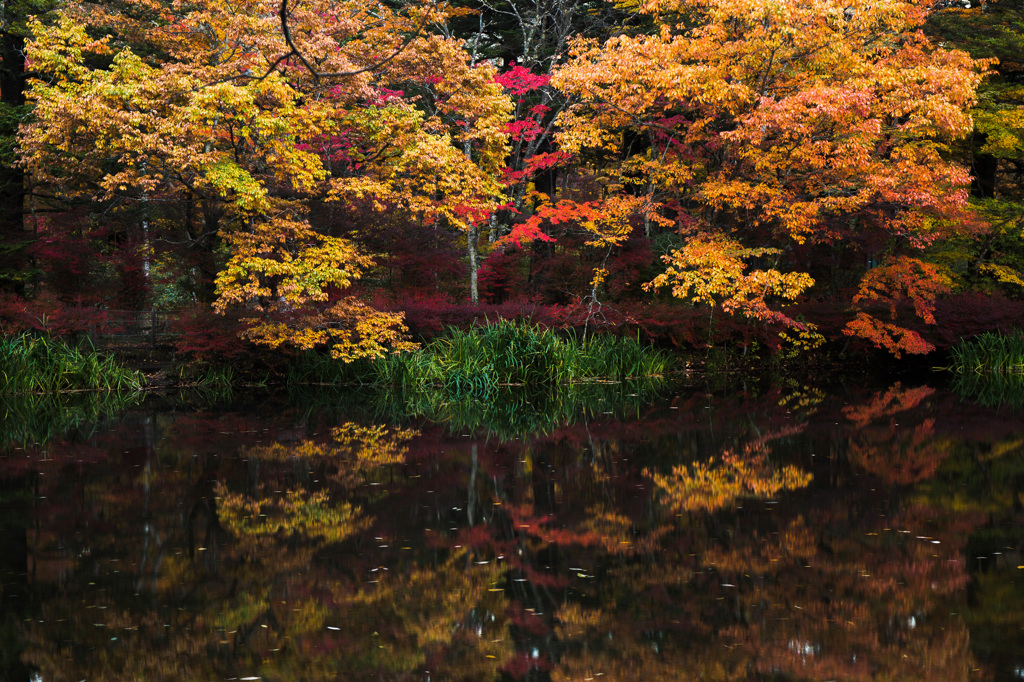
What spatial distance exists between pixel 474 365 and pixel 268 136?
17.7ft

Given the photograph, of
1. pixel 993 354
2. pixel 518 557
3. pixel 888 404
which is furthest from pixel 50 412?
pixel 993 354

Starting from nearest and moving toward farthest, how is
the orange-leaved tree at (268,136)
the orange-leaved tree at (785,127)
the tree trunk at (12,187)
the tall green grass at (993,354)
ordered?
1. the orange-leaved tree at (268,136)
2. the orange-leaved tree at (785,127)
3. the tree trunk at (12,187)
4. the tall green grass at (993,354)

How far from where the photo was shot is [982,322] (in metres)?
19.4

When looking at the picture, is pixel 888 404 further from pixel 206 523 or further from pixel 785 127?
pixel 206 523

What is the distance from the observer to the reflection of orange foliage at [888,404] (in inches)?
489

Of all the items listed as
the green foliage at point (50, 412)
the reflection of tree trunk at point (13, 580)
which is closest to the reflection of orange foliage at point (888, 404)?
the reflection of tree trunk at point (13, 580)

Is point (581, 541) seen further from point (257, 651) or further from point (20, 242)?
point (20, 242)

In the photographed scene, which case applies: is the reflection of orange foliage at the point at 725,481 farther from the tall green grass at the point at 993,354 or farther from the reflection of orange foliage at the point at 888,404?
the tall green grass at the point at 993,354

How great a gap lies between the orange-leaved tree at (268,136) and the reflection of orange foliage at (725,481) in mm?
8041

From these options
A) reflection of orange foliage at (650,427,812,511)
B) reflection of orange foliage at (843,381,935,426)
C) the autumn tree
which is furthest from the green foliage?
the autumn tree

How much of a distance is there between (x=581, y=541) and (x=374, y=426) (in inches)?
258

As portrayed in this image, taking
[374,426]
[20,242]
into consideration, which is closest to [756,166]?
[374,426]

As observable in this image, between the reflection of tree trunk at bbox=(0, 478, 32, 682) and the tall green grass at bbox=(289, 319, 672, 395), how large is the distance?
31.7 feet

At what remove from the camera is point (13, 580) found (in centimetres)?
514
